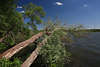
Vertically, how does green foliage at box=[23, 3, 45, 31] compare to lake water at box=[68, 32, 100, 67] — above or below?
above

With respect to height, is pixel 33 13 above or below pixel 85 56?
above

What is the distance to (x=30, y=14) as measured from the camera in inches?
656

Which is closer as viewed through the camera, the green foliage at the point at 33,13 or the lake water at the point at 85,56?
the lake water at the point at 85,56

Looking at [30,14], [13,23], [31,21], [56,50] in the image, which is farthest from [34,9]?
[56,50]

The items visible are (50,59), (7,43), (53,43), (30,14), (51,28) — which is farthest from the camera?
(30,14)

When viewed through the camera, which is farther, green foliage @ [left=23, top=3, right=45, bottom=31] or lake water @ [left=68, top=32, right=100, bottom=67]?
green foliage @ [left=23, top=3, right=45, bottom=31]

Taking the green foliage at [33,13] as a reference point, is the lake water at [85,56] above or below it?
below

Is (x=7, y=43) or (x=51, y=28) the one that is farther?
(x=7, y=43)

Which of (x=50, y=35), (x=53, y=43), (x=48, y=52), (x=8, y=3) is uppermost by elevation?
(x=8, y=3)

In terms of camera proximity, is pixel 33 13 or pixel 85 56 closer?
pixel 85 56

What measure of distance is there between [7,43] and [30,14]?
10.3 m

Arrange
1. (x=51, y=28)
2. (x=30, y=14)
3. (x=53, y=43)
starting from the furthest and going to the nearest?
(x=30, y=14) → (x=51, y=28) → (x=53, y=43)

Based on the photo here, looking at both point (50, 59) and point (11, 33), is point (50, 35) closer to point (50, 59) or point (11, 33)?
point (50, 59)

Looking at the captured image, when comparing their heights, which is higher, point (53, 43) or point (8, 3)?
point (8, 3)
